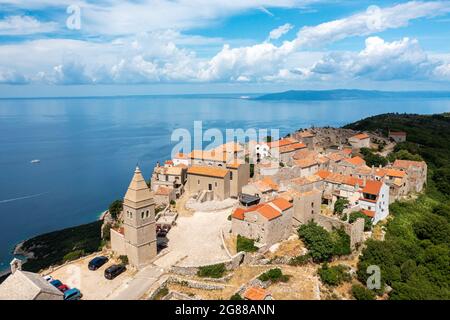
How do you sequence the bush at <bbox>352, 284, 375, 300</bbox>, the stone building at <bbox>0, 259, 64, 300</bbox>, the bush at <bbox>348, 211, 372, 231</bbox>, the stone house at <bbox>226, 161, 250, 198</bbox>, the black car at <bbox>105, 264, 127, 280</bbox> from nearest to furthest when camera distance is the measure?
1. the stone building at <bbox>0, 259, 64, 300</bbox>
2. the black car at <bbox>105, 264, 127, 280</bbox>
3. the bush at <bbox>352, 284, 375, 300</bbox>
4. the bush at <bbox>348, 211, 372, 231</bbox>
5. the stone house at <bbox>226, 161, 250, 198</bbox>

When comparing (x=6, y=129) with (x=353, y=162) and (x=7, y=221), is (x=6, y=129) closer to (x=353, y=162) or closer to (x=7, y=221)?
(x=7, y=221)

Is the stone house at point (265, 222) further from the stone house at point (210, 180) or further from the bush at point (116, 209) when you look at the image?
the bush at point (116, 209)

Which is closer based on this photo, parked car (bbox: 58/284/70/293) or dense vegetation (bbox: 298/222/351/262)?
parked car (bbox: 58/284/70/293)

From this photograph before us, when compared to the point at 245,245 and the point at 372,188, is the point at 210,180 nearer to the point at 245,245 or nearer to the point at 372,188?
the point at 245,245

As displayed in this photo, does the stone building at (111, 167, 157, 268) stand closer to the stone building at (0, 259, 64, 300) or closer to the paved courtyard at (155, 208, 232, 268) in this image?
the paved courtyard at (155, 208, 232, 268)

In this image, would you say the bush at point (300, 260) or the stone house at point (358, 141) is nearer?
the bush at point (300, 260)

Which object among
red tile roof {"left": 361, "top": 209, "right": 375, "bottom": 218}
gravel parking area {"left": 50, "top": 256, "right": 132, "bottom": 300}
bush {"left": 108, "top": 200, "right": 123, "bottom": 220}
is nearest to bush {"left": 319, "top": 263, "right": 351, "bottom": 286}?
red tile roof {"left": 361, "top": 209, "right": 375, "bottom": 218}

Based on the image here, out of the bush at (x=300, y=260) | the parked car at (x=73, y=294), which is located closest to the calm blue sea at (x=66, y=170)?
the parked car at (x=73, y=294)

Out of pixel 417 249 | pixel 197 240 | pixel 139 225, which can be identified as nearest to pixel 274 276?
pixel 197 240
